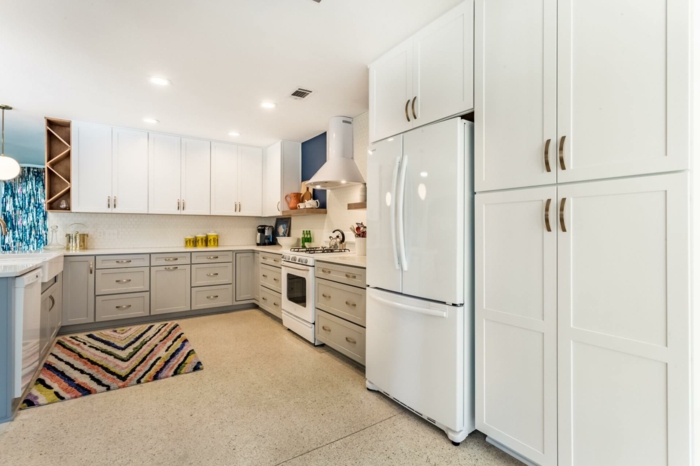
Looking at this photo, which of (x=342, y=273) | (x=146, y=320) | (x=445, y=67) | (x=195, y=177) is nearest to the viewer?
(x=445, y=67)

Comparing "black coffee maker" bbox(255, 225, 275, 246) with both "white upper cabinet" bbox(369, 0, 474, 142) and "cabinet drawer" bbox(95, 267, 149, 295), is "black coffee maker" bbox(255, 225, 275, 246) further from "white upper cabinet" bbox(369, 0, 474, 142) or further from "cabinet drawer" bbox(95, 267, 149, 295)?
"white upper cabinet" bbox(369, 0, 474, 142)

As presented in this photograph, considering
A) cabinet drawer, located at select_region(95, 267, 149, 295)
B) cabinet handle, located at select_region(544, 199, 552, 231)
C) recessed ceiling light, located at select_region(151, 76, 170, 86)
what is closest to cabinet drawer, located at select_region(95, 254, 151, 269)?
cabinet drawer, located at select_region(95, 267, 149, 295)

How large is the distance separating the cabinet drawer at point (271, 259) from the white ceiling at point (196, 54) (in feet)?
5.37

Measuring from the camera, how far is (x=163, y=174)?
4.54m

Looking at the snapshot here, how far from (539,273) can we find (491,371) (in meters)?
0.59

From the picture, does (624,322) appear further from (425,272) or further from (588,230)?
(425,272)

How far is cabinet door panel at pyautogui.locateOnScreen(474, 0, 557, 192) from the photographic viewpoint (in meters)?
1.50

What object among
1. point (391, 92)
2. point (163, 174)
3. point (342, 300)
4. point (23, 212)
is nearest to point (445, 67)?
point (391, 92)

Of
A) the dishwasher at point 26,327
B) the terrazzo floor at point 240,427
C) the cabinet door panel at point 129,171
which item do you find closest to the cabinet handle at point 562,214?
the terrazzo floor at point 240,427

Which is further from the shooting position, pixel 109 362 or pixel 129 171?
pixel 129 171

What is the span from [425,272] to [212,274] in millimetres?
3478

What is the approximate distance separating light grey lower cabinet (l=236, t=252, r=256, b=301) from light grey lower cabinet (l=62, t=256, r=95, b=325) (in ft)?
5.37

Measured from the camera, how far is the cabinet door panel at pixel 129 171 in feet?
13.9

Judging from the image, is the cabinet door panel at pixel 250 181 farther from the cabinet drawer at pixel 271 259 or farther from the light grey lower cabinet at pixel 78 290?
the light grey lower cabinet at pixel 78 290
